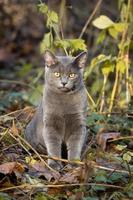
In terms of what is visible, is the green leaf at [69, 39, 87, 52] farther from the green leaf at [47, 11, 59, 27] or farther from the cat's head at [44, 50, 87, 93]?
the cat's head at [44, 50, 87, 93]

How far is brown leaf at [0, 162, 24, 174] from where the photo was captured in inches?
173

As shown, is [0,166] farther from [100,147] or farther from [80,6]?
[80,6]

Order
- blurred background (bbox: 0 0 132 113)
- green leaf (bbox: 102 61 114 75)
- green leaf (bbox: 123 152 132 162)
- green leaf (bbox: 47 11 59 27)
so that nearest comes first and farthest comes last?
green leaf (bbox: 123 152 132 162)
green leaf (bbox: 47 11 59 27)
green leaf (bbox: 102 61 114 75)
blurred background (bbox: 0 0 132 113)

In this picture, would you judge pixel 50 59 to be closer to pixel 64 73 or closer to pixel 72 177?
pixel 64 73

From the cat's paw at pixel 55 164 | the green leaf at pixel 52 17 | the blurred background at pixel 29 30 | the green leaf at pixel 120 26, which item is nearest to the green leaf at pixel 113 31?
the green leaf at pixel 120 26

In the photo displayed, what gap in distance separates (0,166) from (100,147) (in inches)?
44.8

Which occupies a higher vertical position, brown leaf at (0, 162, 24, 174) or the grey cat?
the grey cat

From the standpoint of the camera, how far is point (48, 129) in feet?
16.6

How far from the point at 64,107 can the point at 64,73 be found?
246mm

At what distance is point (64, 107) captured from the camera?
5.04m

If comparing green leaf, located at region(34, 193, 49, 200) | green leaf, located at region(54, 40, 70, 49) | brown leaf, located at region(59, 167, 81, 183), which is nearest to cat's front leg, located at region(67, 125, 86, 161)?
brown leaf, located at region(59, 167, 81, 183)

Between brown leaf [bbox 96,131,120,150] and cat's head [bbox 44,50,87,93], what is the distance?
0.56 meters

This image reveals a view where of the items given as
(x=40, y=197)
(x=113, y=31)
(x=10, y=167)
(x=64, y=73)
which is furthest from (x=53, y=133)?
(x=113, y=31)

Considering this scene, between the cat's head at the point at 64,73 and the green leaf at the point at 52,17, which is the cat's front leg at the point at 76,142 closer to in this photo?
the cat's head at the point at 64,73
